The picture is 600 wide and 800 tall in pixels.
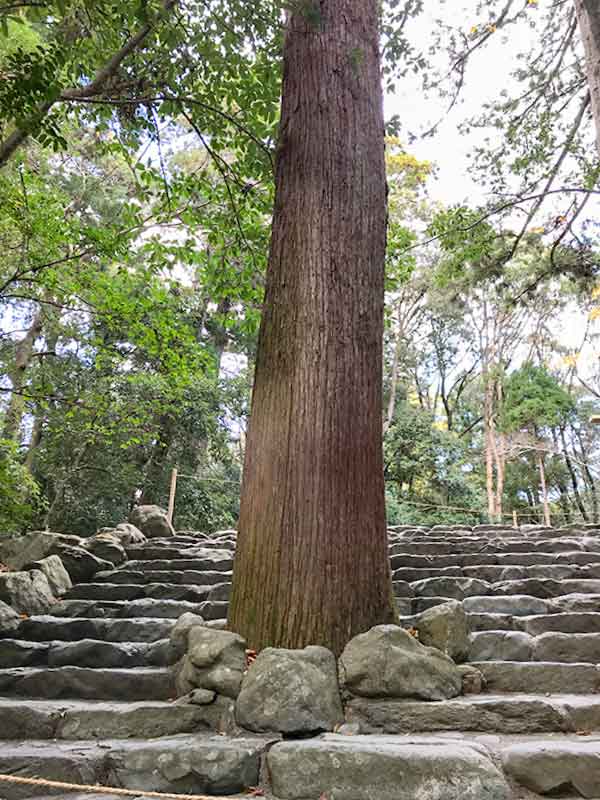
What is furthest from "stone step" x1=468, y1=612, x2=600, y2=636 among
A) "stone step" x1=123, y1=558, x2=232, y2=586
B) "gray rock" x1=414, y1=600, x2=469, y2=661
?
"stone step" x1=123, y1=558, x2=232, y2=586

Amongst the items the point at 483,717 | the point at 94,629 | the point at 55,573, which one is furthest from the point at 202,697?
the point at 55,573

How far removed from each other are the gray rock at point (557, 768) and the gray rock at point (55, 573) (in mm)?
3476

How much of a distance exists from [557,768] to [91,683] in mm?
2027

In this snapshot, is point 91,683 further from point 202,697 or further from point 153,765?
point 153,765

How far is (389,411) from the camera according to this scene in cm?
1627

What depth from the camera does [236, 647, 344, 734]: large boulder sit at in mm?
2002

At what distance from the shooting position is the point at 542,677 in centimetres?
246

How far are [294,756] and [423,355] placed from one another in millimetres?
20444

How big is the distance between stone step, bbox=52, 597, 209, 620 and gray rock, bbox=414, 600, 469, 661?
1.70 meters

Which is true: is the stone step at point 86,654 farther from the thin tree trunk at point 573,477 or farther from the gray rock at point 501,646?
the thin tree trunk at point 573,477

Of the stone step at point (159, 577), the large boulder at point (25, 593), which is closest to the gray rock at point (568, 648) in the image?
the stone step at point (159, 577)

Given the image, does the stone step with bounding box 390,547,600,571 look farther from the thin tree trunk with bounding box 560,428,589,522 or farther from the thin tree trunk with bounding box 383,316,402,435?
the thin tree trunk with bounding box 560,428,589,522

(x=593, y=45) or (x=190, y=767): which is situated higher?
(x=593, y=45)

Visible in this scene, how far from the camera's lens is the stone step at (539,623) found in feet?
9.93
